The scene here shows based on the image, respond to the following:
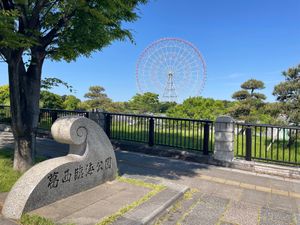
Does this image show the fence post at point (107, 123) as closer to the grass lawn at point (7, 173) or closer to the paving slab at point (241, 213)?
the grass lawn at point (7, 173)

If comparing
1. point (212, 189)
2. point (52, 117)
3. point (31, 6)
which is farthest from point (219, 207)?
point (52, 117)

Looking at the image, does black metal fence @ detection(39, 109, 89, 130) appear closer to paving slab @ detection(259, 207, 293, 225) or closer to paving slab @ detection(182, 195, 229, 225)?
paving slab @ detection(182, 195, 229, 225)

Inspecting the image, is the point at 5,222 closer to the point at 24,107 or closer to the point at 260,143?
the point at 24,107

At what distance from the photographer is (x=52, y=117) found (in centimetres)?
968

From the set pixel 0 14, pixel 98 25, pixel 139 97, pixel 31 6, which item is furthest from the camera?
pixel 139 97

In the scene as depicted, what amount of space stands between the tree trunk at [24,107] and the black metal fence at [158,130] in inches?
139

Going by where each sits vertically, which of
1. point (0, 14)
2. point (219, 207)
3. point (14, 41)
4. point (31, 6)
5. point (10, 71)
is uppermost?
point (31, 6)

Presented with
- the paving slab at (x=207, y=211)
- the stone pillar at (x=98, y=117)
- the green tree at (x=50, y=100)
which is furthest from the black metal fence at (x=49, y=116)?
the green tree at (x=50, y=100)

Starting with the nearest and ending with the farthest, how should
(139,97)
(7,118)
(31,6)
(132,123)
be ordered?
(31,6)
(132,123)
(7,118)
(139,97)

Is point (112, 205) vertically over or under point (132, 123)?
under

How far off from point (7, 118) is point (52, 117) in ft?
9.51

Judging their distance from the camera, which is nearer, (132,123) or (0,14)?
(0,14)

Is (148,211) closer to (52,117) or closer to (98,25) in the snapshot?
(98,25)

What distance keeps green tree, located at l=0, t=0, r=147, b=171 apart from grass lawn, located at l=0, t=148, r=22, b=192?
0.20m
